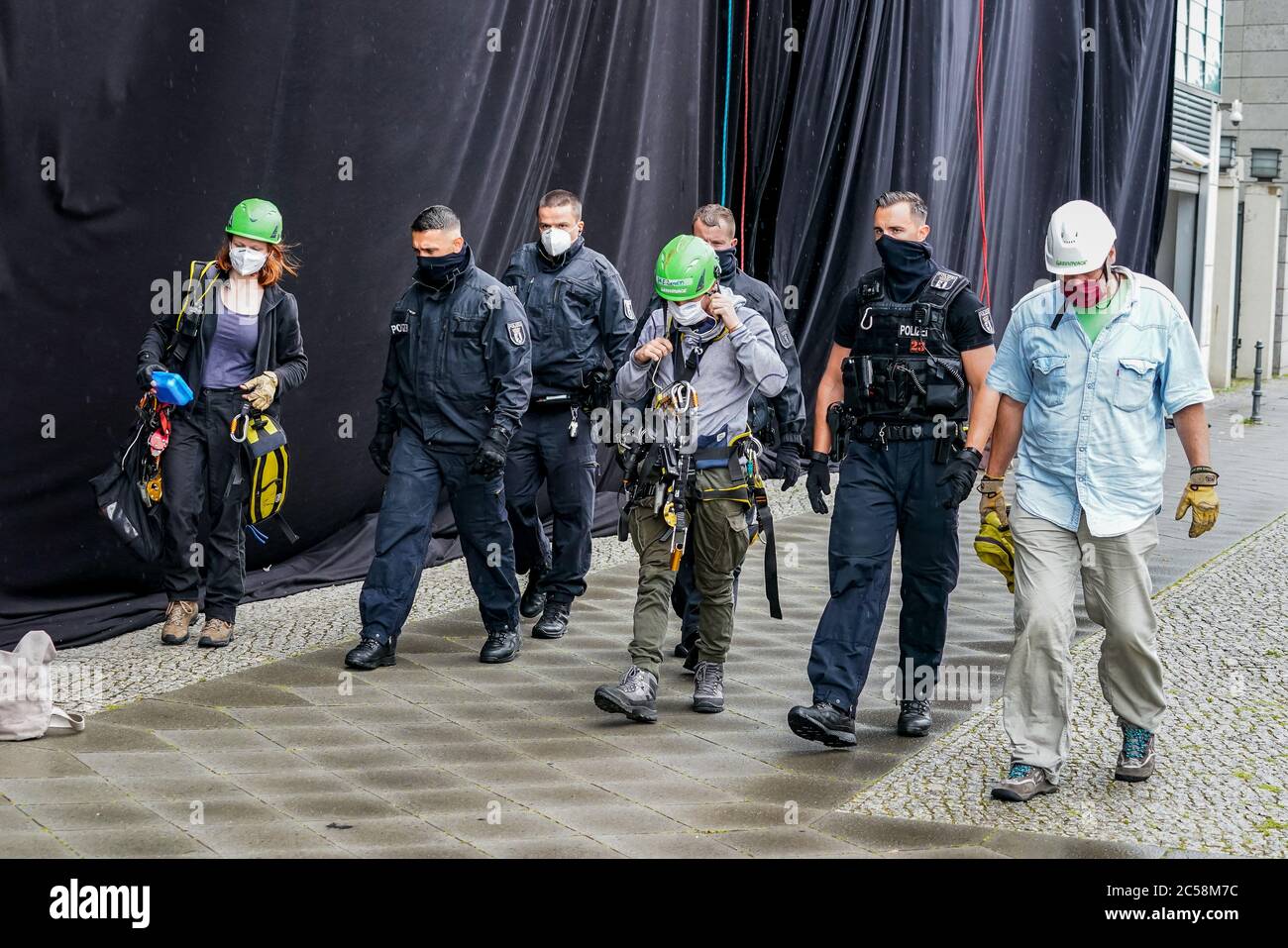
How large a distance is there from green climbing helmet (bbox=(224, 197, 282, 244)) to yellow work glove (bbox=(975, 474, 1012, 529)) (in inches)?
124

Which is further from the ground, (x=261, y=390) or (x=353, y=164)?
(x=353, y=164)

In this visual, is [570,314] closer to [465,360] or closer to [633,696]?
[465,360]

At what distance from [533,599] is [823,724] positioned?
96.5 inches

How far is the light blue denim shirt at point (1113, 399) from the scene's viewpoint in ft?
16.3

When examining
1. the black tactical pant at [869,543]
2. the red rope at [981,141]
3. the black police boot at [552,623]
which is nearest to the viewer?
the black tactical pant at [869,543]

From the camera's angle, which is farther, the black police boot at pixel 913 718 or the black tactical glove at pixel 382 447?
the black tactical glove at pixel 382 447

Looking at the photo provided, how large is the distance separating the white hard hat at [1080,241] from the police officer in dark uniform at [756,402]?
4.49ft

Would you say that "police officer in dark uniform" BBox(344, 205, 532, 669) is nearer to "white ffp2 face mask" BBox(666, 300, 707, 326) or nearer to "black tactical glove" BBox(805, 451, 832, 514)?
"white ffp2 face mask" BBox(666, 300, 707, 326)

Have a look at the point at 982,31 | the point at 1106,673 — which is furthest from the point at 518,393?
the point at 982,31

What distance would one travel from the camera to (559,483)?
740 centimetres

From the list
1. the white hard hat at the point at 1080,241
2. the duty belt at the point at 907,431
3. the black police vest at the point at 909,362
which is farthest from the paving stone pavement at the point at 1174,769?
the white hard hat at the point at 1080,241

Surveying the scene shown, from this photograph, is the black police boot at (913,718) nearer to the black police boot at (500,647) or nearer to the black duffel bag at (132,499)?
the black police boot at (500,647)

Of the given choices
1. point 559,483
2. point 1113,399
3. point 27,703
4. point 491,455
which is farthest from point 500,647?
point 1113,399
